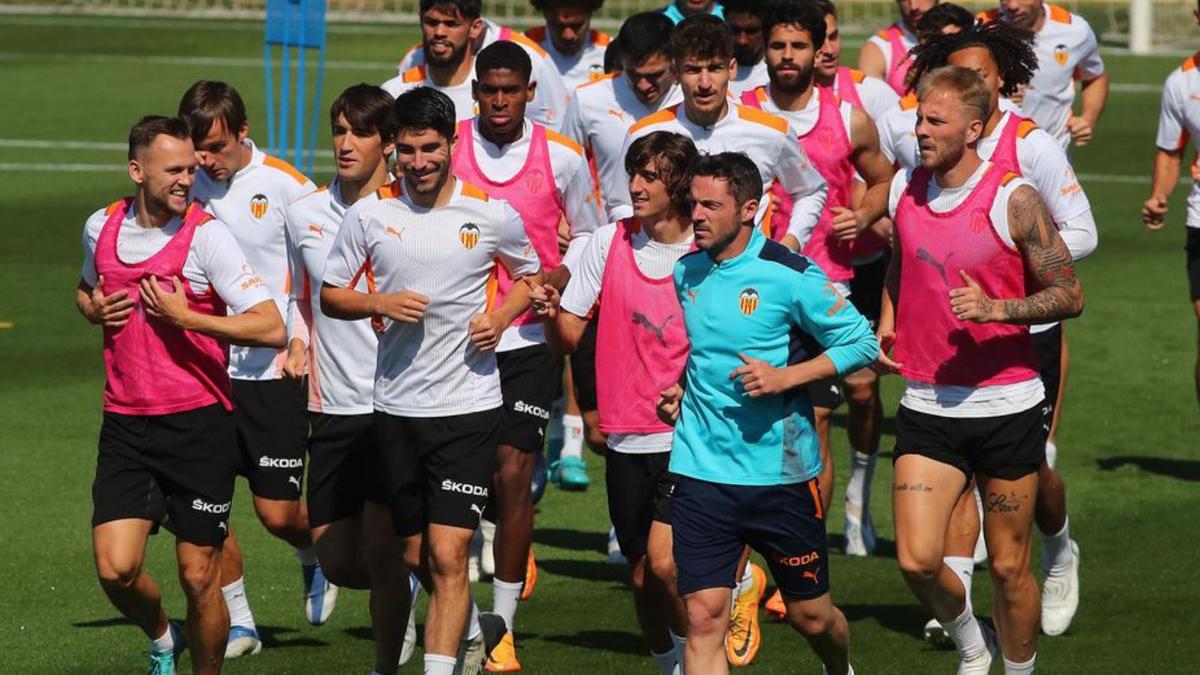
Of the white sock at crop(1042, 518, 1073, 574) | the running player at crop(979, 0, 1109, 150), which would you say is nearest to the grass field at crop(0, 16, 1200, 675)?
the white sock at crop(1042, 518, 1073, 574)

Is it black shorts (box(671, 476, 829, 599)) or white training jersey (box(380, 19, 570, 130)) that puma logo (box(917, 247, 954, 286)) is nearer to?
black shorts (box(671, 476, 829, 599))

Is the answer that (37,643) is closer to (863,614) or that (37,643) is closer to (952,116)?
(863,614)

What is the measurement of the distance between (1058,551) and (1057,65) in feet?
15.6

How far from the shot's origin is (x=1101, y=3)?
4066cm

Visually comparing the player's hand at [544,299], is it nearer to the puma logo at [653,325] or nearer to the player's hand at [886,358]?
the puma logo at [653,325]

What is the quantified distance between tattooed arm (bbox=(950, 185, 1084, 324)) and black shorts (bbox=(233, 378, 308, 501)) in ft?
11.2

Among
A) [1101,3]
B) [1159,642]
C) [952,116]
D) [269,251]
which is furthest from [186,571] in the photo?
[1101,3]

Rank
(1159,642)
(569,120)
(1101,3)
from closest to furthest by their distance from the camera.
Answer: (1159,642) → (569,120) → (1101,3)

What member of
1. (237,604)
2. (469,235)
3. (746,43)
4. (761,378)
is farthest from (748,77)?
(761,378)

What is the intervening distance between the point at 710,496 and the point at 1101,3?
3461 centimetres

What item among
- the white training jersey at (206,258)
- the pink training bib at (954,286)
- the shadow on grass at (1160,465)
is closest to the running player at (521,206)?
the white training jersey at (206,258)

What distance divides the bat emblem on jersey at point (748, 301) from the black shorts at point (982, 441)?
1.12 meters

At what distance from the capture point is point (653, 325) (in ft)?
28.3

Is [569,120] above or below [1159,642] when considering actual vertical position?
above
